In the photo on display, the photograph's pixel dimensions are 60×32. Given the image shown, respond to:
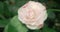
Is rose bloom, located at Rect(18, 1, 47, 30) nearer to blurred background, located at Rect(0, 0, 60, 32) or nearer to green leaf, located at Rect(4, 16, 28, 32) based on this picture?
green leaf, located at Rect(4, 16, 28, 32)

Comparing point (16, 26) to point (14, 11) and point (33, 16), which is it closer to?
point (33, 16)

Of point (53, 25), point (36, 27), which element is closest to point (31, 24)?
point (36, 27)

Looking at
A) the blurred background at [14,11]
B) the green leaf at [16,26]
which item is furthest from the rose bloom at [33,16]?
the blurred background at [14,11]

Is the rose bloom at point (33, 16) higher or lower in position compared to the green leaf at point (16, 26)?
higher

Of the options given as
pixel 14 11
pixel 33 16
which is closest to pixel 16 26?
pixel 33 16

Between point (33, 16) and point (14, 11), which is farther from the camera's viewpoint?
point (14, 11)

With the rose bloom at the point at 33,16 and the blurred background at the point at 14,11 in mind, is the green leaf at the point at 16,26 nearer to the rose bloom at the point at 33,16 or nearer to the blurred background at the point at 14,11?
the rose bloom at the point at 33,16

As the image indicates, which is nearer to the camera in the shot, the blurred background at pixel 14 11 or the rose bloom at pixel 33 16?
the rose bloom at pixel 33 16

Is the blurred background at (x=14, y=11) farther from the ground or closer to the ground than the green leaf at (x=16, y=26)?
farther from the ground
